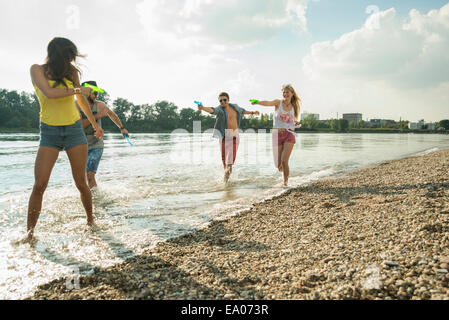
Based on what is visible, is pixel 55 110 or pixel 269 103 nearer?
pixel 55 110

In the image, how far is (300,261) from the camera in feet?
8.48

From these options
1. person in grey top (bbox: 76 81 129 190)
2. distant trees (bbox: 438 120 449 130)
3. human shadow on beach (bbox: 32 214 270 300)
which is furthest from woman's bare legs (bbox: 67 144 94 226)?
distant trees (bbox: 438 120 449 130)

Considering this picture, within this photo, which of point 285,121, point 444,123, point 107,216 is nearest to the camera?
point 107,216

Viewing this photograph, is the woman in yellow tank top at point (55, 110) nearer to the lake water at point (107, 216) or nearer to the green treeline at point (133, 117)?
the lake water at point (107, 216)

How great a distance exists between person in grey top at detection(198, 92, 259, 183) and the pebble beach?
3449 mm

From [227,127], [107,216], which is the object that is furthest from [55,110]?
[227,127]

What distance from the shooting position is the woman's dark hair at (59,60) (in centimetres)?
315

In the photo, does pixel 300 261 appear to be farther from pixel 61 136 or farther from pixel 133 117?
pixel 133 117

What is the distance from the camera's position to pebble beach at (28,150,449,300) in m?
2.06

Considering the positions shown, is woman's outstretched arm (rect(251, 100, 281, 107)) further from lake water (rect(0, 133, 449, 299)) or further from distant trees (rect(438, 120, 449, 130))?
distant trees (rect(438, 120, 449, 130))

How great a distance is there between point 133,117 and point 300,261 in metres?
127
